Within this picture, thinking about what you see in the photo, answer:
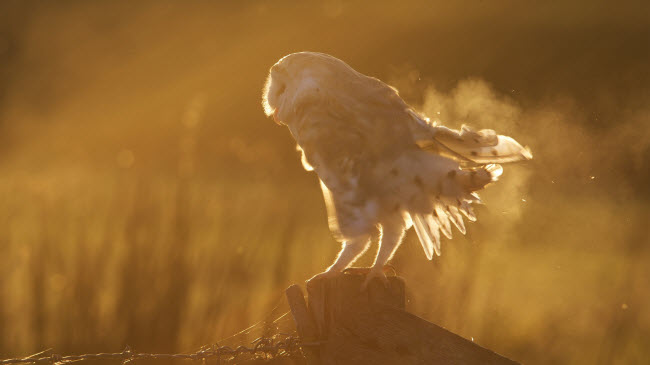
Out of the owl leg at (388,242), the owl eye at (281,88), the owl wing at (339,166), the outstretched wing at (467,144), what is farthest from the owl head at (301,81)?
the owl leg at (388,242)

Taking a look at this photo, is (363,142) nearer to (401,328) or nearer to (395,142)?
(395,142)

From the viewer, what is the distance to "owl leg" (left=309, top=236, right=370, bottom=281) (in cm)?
318

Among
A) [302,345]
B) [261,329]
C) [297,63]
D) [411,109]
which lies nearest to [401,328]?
[302,345]

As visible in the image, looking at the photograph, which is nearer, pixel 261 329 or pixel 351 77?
pixel 261 329

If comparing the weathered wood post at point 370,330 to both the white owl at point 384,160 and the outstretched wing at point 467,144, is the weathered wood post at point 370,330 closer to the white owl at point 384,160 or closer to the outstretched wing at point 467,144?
the white owl at point 384,160

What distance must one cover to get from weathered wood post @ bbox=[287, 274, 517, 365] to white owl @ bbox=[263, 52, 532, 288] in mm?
729

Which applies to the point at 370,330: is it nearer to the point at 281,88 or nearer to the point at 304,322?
the point at 304,322

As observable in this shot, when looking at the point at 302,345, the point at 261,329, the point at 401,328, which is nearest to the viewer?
the point at 401,328

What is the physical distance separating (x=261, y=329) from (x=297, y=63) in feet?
5.97

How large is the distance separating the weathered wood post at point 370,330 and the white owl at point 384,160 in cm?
73

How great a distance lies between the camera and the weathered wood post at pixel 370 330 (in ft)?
6.69

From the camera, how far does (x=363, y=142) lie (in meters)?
3.38

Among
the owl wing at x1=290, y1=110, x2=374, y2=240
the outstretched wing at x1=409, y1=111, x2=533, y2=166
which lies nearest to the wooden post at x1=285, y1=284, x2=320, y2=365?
the owl wing at x1=290, y1=110, x2=374, y2=240

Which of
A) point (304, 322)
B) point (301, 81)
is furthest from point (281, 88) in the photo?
point (304, 322)
